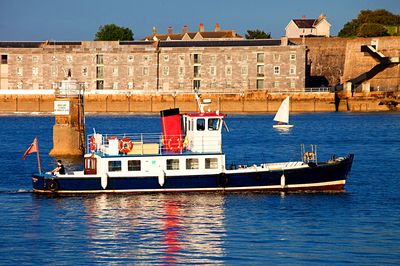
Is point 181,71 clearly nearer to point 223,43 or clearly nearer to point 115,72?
point 223,43

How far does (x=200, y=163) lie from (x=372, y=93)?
95.9 m

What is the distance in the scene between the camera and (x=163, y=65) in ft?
453

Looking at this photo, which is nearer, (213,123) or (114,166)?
(114,166)

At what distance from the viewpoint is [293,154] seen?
72188 millimetres

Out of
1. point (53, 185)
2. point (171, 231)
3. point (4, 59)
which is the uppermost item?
point (4, 59)

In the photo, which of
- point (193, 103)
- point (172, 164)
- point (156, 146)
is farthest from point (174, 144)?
point (193, 103)

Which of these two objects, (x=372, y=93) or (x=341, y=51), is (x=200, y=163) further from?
(x=341, y=51)

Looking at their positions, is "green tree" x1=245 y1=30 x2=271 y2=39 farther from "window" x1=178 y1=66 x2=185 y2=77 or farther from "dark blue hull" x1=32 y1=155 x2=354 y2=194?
"dark blue hull" x1=32 y1=155 x2=354 y2=194

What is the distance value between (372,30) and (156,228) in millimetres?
134938

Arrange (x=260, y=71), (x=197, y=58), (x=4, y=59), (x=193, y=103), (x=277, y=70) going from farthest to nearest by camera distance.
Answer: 1. (x=4, y=59)
2. (x=197, y=58)
3. (x=260, y=71)
4. (x=277, y=70)
5. (x=193, y=103)

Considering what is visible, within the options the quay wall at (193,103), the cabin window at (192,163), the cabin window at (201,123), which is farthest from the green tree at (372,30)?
the cabin window at (192,163)

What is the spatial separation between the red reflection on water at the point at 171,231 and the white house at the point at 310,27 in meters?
138

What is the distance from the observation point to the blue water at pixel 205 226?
35562 millimetres

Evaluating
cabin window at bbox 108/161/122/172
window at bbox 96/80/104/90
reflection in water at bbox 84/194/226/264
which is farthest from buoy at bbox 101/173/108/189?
window at bbox 96/80/104/90
